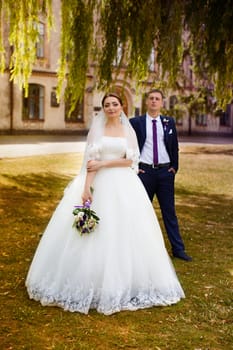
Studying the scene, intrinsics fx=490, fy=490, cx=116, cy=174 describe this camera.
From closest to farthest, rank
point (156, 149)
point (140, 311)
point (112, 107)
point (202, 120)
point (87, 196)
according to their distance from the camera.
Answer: point (140, 311), point (87, 196), point (112, 107), point (156, 149), point (202, 120)

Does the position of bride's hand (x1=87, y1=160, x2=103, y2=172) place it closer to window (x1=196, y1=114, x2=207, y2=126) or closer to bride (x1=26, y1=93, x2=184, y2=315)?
bride (x1=26, y1=93, x2=184, y2=315)

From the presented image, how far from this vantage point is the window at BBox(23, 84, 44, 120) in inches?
1190

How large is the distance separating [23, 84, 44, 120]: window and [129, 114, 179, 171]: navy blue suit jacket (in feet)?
83.5

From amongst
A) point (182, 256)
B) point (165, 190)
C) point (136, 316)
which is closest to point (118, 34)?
point (165, 190)

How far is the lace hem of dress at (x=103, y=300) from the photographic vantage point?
4039 millimetres

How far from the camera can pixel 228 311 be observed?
418 centimetres

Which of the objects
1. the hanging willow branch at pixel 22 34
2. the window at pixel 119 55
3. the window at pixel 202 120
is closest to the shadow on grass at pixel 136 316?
the hanging willow branch at pixel 22 34

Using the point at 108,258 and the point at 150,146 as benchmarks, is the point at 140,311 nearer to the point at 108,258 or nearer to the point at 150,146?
the point at 108,258

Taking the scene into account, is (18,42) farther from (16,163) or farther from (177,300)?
(16,163)

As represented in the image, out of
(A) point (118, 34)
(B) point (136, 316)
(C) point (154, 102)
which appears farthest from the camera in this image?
(A) point (118, 34)

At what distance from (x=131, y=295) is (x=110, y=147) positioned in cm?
133

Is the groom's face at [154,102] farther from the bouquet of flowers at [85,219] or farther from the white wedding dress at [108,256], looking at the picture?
the bouquet of flowers at [85,219]

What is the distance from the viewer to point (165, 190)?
560cm

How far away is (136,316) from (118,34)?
485 cm
